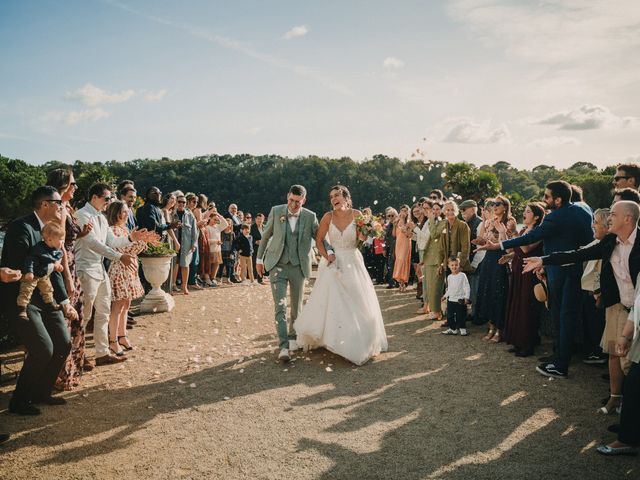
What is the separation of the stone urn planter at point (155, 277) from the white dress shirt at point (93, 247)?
11.1 feet

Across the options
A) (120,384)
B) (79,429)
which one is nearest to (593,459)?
(79,429)

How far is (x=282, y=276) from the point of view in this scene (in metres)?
6.55

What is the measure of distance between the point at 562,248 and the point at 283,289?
3.68 metres

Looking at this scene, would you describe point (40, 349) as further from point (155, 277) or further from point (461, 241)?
point (461, 241)

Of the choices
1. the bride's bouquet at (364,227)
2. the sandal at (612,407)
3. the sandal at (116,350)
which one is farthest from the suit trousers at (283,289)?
the sandal at (612,407)

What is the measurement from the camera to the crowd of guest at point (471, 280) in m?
4.39

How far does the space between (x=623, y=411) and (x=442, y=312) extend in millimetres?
5813

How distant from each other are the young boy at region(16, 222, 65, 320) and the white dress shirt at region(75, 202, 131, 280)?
1.01 meters

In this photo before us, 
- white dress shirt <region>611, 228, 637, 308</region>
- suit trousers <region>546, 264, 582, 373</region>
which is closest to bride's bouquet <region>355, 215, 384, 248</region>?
suit trousers <region>546, 264, 582, 373</region>

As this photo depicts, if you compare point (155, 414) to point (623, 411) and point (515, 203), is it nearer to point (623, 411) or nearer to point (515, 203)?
point (623, 411)

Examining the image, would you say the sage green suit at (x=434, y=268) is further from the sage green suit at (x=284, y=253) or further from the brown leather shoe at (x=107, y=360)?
the brown leather shoe at (x=107, y=360)

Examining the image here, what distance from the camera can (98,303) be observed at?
5.93 meters

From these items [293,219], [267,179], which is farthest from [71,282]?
[267,179]

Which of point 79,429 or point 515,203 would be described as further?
point 515,203
